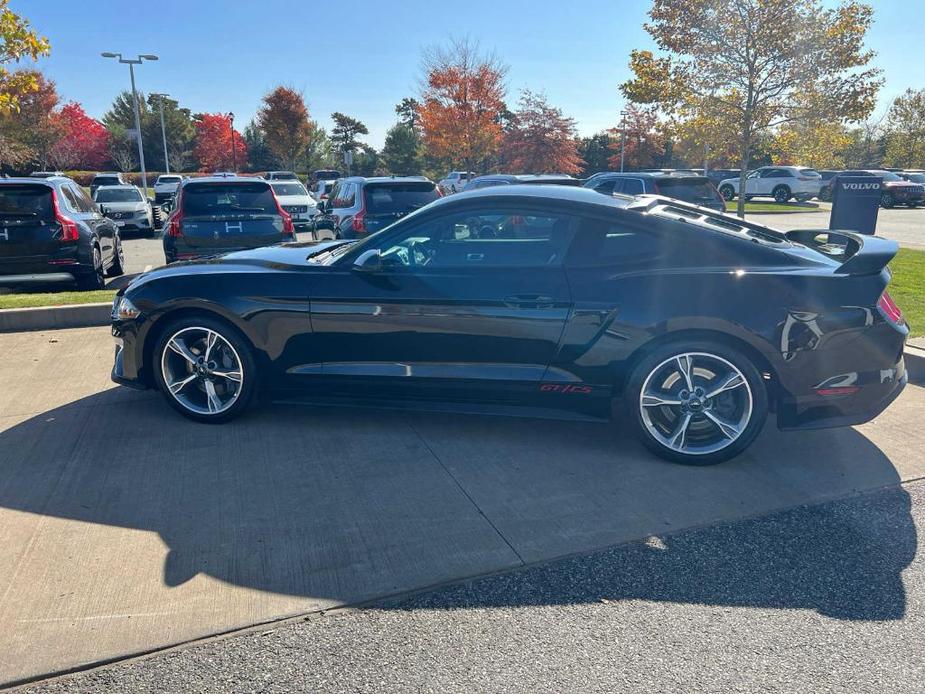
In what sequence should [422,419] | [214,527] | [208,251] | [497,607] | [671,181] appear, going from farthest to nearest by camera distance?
1. [671,181]
2. [208,251]
3. [422,419]
4. [214,527]
5. [497,607]

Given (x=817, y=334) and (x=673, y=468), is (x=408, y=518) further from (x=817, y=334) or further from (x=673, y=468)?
(x=817, y=334)

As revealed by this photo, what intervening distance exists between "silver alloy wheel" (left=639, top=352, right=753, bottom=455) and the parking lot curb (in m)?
5.95

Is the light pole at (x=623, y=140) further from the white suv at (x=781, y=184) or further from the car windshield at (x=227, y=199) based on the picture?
the car windshield at (x=227, y=199)

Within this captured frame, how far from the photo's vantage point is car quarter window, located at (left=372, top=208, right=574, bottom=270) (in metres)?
4.39

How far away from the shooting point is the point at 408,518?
352 cm

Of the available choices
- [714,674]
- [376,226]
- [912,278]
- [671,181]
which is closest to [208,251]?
[376,226]

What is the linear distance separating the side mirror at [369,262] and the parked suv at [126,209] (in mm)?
15584

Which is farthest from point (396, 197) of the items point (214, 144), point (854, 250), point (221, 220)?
point (214, 144)

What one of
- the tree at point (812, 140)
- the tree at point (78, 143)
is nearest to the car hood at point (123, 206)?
the tree at point (812, 140)

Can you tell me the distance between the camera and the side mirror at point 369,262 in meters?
4.43

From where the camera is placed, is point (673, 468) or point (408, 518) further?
point (673, 468)

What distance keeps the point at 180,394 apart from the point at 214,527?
1.59 meters

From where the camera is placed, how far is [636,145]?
48.1 metres

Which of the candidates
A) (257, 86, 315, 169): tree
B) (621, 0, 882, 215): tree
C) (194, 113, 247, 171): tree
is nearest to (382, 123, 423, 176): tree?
(257, 86, 315, 169): tree
